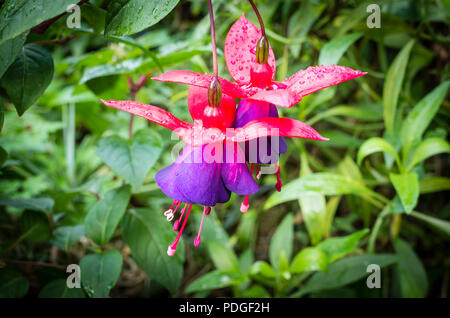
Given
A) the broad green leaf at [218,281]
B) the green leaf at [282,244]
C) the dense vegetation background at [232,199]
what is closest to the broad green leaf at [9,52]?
the dense vegetation background at [232,199]

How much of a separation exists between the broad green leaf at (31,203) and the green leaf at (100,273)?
171 millimetres

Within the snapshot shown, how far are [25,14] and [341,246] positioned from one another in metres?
0.72

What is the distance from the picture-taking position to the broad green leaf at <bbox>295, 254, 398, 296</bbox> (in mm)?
809

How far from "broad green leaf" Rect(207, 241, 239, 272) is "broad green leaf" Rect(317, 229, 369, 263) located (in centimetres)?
24

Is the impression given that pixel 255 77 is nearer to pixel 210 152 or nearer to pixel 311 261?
pixel 210 152

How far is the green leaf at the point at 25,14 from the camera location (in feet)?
1.26

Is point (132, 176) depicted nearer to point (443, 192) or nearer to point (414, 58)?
point (414, 58)

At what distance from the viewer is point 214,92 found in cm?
38

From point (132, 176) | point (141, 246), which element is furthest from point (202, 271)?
point (132, 176)

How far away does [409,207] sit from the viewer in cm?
63

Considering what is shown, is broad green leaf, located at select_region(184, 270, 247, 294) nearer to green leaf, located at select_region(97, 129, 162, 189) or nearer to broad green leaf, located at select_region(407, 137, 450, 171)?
green leaf, located at select_region(97, 129, 162, 189)

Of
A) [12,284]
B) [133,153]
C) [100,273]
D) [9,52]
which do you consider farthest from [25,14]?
[12,284]

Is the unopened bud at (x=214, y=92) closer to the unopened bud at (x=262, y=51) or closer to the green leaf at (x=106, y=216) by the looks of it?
the unopened bud at (x=262, y=51)

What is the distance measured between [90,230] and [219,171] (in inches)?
16.6
